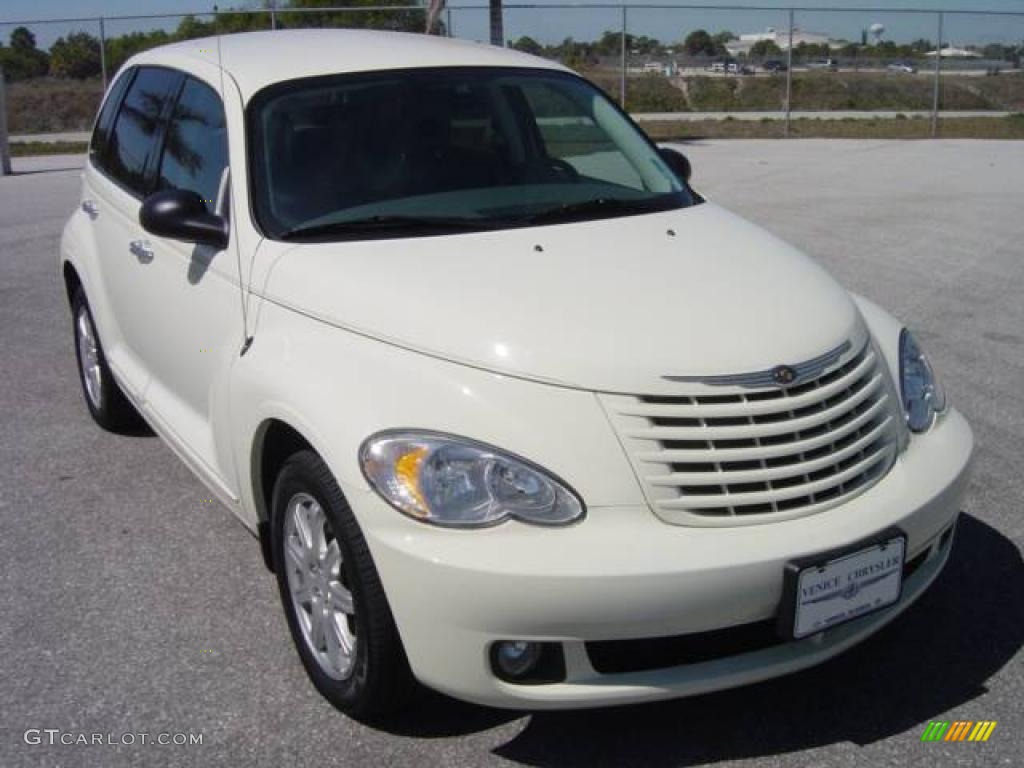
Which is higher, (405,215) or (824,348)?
(405,215)

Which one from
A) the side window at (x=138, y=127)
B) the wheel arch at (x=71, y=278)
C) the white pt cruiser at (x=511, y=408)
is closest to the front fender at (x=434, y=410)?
the white pt cruiser at (x=511, y=408)

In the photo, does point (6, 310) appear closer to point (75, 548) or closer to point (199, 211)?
→ point (75, 548)

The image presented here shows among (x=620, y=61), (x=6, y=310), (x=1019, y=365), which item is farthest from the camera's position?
(x=620, y=61)

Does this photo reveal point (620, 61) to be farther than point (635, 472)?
Yes

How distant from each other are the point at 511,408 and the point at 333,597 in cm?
74

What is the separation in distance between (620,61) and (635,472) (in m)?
20.0

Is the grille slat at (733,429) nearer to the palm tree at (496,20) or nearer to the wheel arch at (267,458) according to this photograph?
the wheel arch at (267,458)

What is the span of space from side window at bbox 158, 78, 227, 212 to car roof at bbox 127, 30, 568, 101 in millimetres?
122

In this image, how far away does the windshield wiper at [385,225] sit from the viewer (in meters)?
3.61

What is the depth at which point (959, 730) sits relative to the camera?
305 cm

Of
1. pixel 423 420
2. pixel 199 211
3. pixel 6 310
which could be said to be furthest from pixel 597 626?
pixel 6 310

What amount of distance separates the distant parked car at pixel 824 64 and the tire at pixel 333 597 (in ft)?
74.1

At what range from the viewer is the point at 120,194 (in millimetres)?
4859

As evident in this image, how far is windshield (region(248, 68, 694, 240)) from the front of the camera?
3705 millimetres
